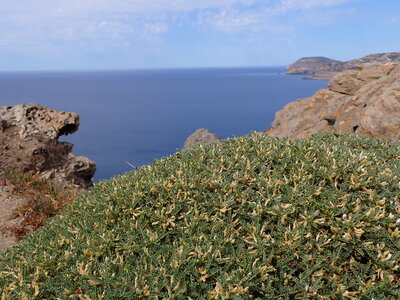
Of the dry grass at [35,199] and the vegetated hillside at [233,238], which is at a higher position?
the vegetated hillside at [233,238]

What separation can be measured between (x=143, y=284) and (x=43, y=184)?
9.07 metres

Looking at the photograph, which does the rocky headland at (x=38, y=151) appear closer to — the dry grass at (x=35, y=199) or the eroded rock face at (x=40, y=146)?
the eroded rock face at (x=40, y=146)

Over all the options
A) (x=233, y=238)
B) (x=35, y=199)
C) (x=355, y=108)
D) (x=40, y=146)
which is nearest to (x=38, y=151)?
(x=40, y=146)

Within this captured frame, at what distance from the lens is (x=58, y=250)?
4.73m

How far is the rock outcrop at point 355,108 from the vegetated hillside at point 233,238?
8.13m

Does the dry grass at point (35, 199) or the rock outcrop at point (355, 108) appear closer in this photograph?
the dry grass at point (35, 199)

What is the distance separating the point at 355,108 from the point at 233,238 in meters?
13.3

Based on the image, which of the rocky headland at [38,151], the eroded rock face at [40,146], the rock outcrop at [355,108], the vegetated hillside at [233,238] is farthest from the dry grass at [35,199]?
the rock outcrop at [355,108]

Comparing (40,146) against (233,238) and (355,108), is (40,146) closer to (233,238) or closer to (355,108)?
(233,238)

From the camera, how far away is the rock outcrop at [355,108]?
12836mm

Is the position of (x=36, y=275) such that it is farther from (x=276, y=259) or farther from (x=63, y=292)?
(x=276, y=259)

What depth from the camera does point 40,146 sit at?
12.8 metres

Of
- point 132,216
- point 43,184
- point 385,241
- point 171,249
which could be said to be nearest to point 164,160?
point 132,216

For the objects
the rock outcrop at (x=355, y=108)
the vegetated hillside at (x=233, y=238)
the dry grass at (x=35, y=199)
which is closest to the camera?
the vegetated hillside at (x=233, y=238)
